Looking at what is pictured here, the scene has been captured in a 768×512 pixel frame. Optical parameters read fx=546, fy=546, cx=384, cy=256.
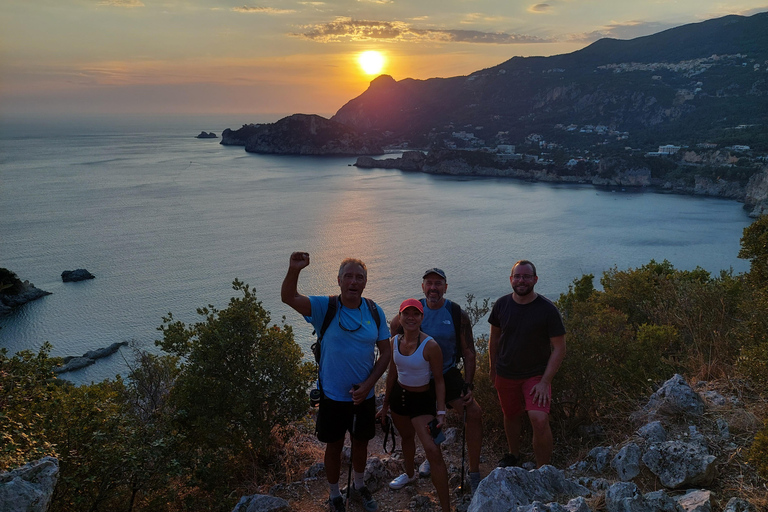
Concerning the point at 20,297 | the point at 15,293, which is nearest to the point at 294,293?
the point at 20,297

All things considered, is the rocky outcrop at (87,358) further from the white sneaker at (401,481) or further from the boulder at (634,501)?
the boulder at (634,501)

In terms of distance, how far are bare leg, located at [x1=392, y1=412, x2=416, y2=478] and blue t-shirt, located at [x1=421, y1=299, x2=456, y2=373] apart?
47cm

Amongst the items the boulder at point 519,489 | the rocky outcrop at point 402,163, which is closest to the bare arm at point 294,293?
the boulder at point 519,489

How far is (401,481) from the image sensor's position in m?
4.25

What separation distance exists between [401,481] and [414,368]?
1.13 metres

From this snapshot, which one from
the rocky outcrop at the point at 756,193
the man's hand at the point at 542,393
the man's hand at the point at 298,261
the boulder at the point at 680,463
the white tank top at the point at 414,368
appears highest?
the man's hand at the point at 298,261

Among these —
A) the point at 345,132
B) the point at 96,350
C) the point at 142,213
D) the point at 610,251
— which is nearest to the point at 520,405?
the point at 96,350

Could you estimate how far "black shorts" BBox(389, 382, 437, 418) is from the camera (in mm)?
3793

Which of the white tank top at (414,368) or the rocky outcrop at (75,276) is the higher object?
the white tank top at (414,368)

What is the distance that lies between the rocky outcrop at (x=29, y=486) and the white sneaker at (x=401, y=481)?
233 centimetres

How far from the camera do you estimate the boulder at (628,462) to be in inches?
131

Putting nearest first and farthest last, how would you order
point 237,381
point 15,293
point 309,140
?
point 237,381, point 15,293, point 309,140

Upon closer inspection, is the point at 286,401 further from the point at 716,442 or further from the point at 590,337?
the point at 716,442

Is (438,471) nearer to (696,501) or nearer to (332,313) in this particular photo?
(332,313)
